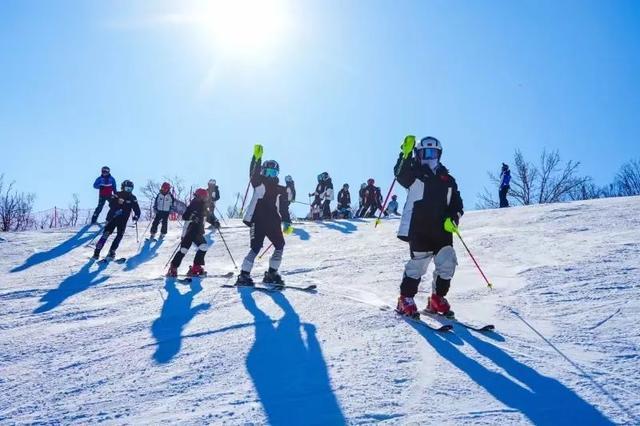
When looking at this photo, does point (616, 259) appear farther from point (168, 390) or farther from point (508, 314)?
point (168, 390)

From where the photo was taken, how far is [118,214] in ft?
42.6

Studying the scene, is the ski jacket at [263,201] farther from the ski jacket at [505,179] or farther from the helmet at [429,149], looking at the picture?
the ski jacket at [505,179]

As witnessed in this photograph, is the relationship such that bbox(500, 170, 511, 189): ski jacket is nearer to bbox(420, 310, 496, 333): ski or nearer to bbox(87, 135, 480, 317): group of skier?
bbox(87, 135, 480, 317): group of skier

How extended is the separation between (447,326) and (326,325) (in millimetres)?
1268

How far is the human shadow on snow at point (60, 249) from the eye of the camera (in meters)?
12.4

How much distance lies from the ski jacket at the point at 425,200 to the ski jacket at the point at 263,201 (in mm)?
3257

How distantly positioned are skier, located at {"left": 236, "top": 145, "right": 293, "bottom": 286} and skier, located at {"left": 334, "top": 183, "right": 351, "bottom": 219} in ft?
48.9

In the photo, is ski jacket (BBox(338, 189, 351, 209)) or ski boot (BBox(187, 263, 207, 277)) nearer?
ski boot (BBox(187, 263, 207, 277))

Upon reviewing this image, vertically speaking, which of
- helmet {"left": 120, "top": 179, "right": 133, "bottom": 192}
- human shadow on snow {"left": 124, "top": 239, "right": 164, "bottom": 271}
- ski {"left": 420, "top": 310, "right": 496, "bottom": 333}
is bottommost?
human shadow on snow {"left": 124, "top": 239, "right": 164, "bottom": 271}

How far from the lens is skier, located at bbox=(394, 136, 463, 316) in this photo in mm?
5840

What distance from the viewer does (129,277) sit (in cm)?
995

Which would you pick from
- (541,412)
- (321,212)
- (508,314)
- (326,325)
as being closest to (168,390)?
(326,325)

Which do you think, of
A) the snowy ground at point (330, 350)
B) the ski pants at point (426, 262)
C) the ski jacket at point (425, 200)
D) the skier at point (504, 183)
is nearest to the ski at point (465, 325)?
the snowy ground at point (330, 350)

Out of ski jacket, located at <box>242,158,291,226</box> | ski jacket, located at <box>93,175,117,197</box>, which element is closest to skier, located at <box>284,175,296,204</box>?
ski jacket, located at <box>93,175,117,197</box>
